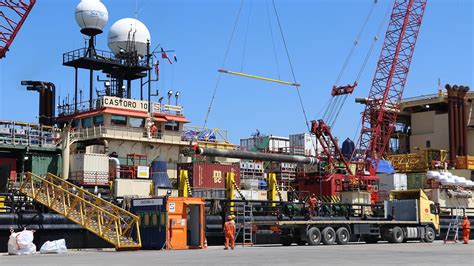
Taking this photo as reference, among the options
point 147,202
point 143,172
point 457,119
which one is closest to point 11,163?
point 143,172

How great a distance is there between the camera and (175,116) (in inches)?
2210

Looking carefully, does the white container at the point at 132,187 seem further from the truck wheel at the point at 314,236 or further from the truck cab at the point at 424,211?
the truck cab at the point at 424,211

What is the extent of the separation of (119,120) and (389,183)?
91.3 feet

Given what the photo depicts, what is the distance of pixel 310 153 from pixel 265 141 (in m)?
6.04

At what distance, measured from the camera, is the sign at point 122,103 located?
174 ft

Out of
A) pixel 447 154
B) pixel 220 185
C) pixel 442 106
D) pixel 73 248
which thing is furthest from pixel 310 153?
pixel 73 248

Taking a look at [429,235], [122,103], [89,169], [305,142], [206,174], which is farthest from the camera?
[305,142]

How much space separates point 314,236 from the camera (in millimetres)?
35812

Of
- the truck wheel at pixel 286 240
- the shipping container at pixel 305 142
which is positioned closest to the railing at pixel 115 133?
the truck wheel at pixel 286 240

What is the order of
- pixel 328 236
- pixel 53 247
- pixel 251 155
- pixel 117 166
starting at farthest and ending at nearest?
pixel 251 155 → pixel 117 166 → pixel 328 236 → pixel 53 247

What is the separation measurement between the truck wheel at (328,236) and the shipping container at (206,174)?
14.5m

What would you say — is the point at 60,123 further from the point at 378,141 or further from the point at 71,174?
the point at 378,141

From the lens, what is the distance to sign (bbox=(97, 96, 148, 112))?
174 ft

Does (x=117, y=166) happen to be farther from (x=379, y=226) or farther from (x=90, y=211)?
(x=379, y=226)
